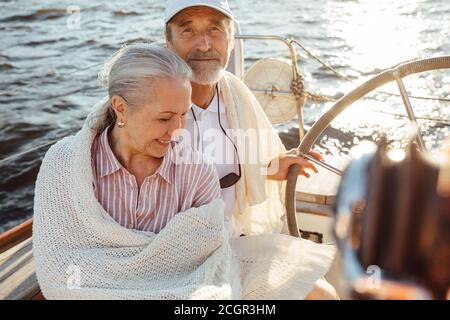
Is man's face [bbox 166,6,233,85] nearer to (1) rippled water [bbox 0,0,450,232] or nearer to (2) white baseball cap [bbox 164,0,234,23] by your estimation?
(2) white baseball cap [bbox 164,0,234,23]

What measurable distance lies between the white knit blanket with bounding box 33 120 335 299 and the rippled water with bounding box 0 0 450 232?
8.58ft

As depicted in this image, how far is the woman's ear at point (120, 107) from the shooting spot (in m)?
1.37

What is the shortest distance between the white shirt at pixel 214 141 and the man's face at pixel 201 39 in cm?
12

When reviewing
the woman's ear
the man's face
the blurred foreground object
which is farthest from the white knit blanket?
the blurred foreground object

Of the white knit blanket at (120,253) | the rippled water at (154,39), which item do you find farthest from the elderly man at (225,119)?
the rippled water at (154,39)

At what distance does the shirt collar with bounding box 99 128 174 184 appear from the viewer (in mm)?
1423

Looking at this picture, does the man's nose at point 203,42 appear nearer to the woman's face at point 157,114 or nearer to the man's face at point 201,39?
the man's face at point 201,39

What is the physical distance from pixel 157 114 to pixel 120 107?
11 cm

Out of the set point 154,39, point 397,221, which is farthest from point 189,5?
point 154,39

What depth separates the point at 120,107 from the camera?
1382mm

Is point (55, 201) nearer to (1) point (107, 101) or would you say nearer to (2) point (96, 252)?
(2) point (96, 252)
